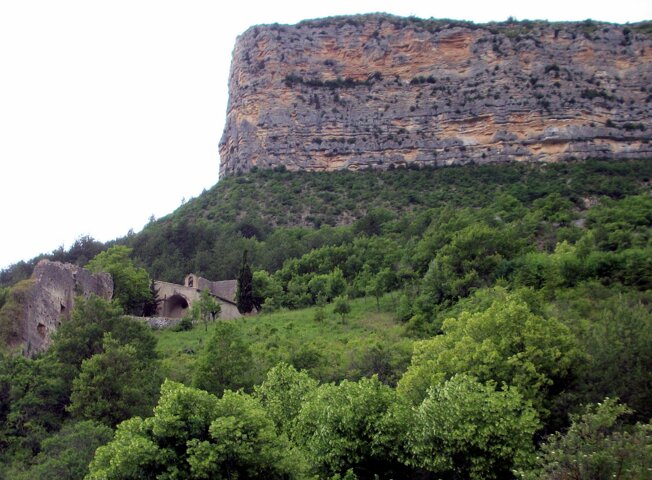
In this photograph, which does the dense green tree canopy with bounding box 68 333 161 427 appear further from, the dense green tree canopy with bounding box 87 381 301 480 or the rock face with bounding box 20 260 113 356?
the dense green tree canopy with bounding box 87 381 301 480

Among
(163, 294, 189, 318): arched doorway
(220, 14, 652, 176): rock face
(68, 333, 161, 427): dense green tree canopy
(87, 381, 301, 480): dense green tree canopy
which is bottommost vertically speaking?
(163, 294, 189, 318): arched doorway

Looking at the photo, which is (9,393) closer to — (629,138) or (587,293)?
(587,293)

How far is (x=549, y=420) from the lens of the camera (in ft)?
77.0

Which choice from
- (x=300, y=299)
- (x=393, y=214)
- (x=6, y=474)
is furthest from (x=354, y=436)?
(x=393, y=214)

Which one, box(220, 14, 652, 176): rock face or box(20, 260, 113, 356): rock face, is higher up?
box(220, 14, 652, 176): rock face

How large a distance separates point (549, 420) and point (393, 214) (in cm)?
4484

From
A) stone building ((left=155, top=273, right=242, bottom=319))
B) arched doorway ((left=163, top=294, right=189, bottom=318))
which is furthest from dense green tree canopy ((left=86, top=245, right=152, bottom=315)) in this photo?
arched doorway ((left=163, top=294, right=189, bottom=318))

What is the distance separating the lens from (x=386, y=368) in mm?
31078

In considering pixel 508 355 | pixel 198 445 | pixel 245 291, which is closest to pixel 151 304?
pixel 245 291

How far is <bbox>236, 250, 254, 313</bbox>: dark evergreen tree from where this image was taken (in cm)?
5031

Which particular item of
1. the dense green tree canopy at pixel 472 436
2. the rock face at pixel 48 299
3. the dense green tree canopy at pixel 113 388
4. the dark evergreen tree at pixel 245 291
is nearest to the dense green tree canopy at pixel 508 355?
the dense green tree canopy at pixel 472 436

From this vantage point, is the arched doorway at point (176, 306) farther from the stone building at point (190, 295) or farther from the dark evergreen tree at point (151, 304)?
the dark evergreen tree at point (151, 304)

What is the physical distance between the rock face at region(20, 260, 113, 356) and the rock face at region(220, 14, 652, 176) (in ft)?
129

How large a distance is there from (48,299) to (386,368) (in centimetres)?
1672
